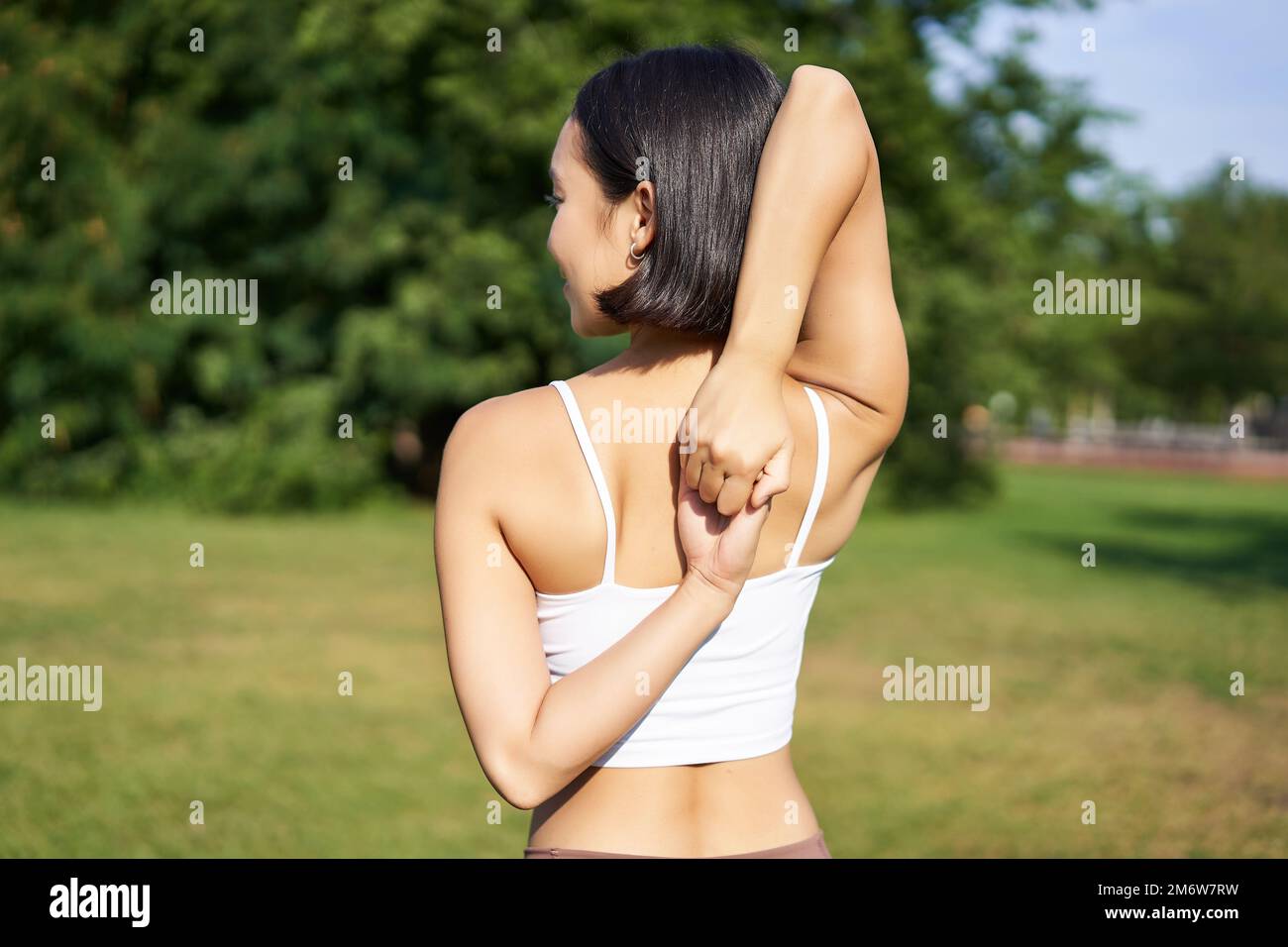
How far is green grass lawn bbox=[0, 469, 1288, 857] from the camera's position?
6.05 m

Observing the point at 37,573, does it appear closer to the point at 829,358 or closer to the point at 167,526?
the point at 167,526

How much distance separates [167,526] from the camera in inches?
725

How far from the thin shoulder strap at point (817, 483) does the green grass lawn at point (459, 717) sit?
177 inches

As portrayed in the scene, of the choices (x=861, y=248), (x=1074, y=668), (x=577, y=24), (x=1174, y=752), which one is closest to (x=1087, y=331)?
(x=577, y=24)

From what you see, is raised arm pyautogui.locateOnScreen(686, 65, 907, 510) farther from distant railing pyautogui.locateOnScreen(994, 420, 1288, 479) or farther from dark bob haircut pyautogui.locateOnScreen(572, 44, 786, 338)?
distant railing pyautogui.locateOnScreen(994, 420, 1288, 479)

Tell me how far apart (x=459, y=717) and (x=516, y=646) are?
6960 millimetres

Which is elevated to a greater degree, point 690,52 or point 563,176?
point 690,52

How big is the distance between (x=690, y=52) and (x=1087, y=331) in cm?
3024

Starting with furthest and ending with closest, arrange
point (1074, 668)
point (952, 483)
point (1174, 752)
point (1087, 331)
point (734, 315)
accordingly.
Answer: point (1087, 331) < point (952, 483) < point (1074, 668) < point (1174, 752) < point (734, 315)

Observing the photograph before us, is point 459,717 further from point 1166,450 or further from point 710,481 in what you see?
point 1166,450

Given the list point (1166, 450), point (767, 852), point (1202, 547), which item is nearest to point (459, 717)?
point (767, 852)

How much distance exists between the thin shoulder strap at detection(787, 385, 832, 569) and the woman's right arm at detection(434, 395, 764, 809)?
0.17 metres

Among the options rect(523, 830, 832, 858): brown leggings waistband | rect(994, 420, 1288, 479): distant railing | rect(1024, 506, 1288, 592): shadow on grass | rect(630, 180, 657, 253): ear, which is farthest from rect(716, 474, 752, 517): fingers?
rect(994, 420, 1288, 479): distant railing

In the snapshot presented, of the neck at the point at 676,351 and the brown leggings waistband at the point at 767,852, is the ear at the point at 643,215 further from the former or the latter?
the brown leggings waistband at the point at 767,852
